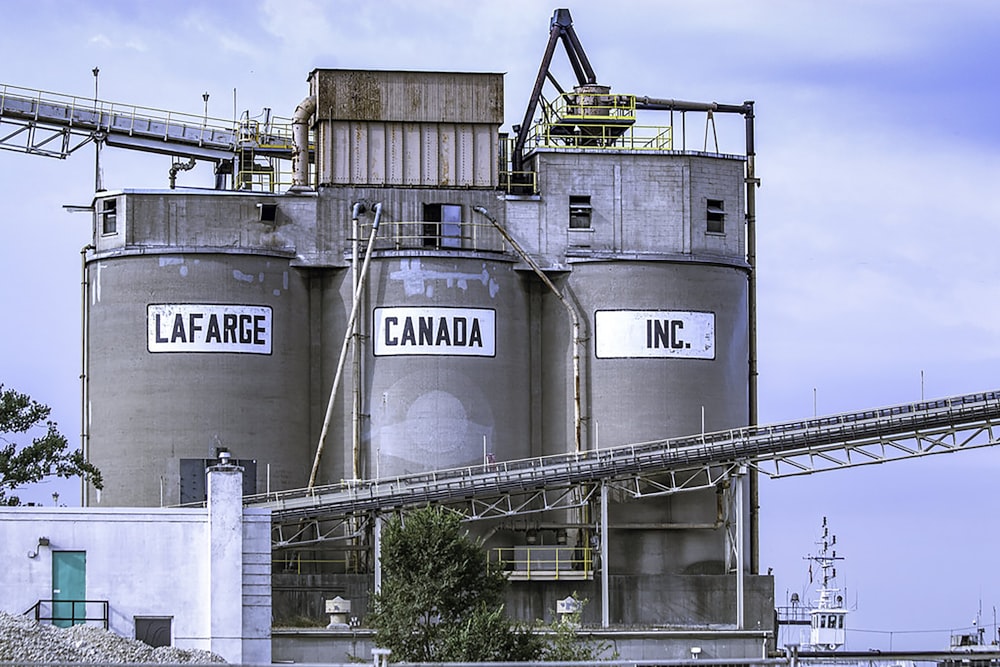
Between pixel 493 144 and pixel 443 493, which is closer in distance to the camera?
pixel 443 493

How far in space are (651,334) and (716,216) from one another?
196 inches

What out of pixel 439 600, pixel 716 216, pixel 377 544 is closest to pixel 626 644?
pixel 377 544

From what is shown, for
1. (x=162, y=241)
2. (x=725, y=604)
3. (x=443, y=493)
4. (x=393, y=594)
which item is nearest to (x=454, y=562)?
(x=393, y=594)

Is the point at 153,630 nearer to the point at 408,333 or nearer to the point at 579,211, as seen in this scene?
the point at 408,333

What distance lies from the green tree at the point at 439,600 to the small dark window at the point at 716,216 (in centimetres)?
2033

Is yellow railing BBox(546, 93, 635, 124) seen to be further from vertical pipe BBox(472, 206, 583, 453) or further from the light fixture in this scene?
the light fixture

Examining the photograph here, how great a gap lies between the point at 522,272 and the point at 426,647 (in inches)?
867

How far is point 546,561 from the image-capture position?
63750 millimetres

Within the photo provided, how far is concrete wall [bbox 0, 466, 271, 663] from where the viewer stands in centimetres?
5222

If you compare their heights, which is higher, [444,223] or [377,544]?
[444,223]

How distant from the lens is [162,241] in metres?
66.1

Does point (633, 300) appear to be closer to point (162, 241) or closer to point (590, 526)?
point (590, 526)

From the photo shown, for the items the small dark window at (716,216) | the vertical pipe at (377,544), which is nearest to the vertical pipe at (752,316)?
the small dark window at (716,216)

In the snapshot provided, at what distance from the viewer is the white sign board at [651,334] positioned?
66.5 m
